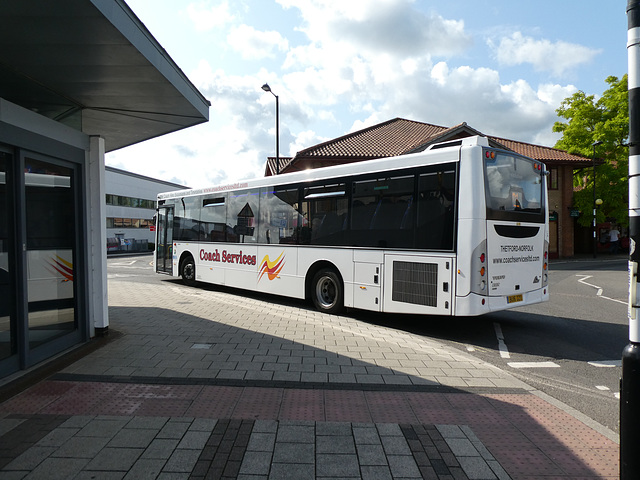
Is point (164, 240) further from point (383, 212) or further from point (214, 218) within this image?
point (383, 212)

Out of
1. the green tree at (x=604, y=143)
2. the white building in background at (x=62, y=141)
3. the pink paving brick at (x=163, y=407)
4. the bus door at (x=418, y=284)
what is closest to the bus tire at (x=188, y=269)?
the white building in background at (x=62, y=141)

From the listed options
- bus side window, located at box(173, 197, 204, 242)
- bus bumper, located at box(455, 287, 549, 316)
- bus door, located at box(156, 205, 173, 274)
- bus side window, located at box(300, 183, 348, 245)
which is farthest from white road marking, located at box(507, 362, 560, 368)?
bus door, located at box(156, 205, 173, 274)

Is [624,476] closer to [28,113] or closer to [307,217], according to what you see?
[28,113]

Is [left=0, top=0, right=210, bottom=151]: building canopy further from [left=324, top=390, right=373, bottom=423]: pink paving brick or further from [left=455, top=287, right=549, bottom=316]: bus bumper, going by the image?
[left=455, top=287, right=549, bottom=316]: bus bumper

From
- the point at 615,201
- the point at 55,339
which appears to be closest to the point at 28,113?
the point at 55,339

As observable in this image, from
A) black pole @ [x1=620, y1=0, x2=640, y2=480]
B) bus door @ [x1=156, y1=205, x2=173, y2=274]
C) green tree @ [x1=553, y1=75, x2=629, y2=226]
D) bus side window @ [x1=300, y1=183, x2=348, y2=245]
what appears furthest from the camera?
green tree @ [x1=553, y1=75, x2=629, y2=226]

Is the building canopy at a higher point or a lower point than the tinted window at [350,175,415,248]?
higher

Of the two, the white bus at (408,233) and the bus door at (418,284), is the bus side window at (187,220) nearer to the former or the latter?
the white bus at (408,233)

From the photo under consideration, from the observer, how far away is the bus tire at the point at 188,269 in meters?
12.5

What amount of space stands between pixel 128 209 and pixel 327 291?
140 feet

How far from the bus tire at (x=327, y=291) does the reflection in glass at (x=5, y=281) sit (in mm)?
5247

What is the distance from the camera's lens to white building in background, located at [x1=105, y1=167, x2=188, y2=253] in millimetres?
41375

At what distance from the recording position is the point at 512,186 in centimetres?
691

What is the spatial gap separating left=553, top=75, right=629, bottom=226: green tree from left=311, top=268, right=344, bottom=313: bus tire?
27078 millimetres
